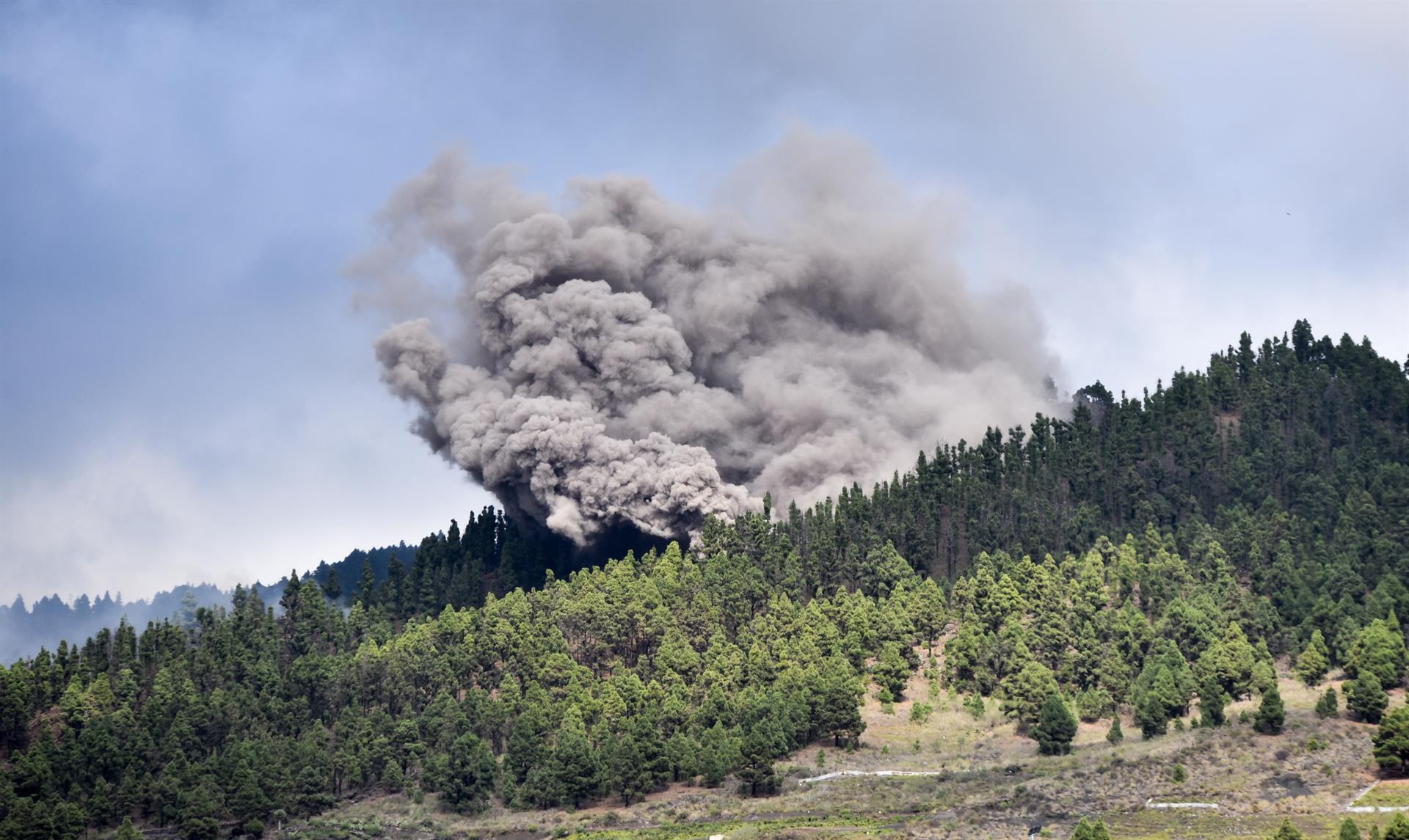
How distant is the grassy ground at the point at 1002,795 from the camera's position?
94688 millimetres

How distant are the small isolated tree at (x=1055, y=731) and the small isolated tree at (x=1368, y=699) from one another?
17.7 meters

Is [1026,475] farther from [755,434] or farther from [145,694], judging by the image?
[145,694]

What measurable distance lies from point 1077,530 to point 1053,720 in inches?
1384

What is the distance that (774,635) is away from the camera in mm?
126750

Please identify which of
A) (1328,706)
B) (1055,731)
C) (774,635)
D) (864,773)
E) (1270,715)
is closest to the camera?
(1270,715)

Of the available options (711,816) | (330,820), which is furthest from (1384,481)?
(330,820)

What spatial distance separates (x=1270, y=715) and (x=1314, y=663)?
13959 mm

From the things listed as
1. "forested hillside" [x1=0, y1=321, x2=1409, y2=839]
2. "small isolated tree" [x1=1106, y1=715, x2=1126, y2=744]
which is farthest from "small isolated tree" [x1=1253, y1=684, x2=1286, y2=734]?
"small isolated tree" [x1=1106, y1=715, x2=1126, y2=744]

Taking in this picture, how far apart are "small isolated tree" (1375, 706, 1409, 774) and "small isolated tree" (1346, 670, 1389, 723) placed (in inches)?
299

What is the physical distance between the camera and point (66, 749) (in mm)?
115125

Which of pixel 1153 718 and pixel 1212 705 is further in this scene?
pixel 1153 718

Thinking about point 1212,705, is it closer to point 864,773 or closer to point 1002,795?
point 1002,795

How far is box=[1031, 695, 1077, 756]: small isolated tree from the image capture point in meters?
110

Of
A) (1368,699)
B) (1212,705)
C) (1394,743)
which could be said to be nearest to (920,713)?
(1212,705)
